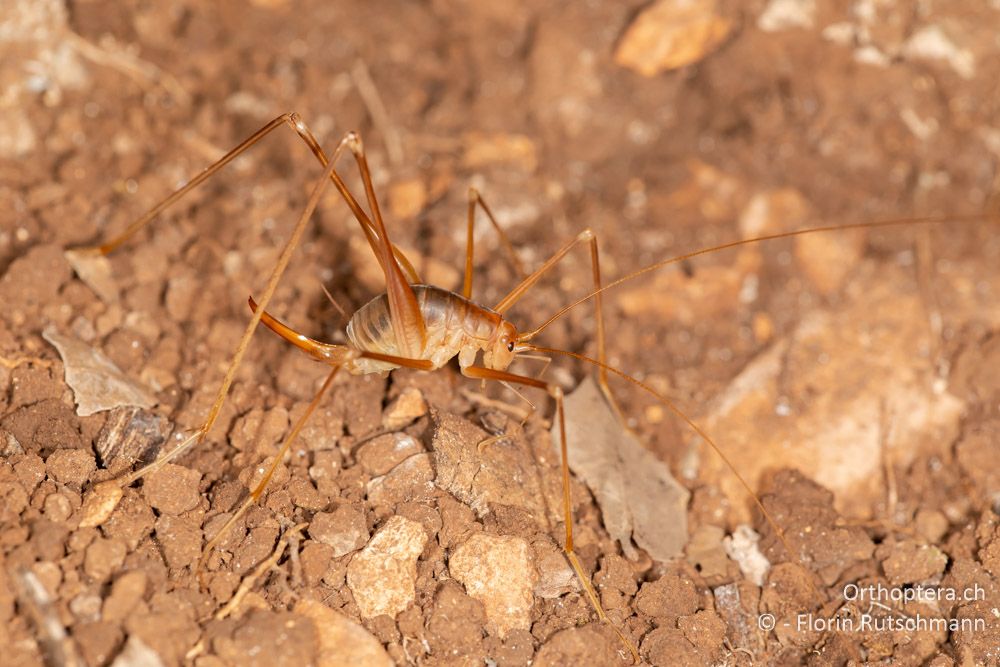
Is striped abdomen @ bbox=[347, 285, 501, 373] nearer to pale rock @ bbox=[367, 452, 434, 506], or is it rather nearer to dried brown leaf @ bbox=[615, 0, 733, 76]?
pale rock @ bbox=[367, 452, 434, 506]

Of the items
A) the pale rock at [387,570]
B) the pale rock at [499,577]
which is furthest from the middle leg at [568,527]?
the pale rock at [387,570]

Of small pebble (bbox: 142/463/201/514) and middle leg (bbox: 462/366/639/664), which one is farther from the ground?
small pebble (bbox: 142/463/201/514)

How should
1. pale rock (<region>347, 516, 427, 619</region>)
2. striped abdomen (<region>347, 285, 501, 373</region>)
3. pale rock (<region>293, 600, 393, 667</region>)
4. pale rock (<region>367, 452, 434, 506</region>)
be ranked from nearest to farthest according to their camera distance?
pale rock (<region>293, 600, 393, 667</region>) < pale rock (<region>347, 516, 427, 619</region>) < pale rock (<region>367, 452, 434, 506</region>) < striped abdomen (<region>347, 285, 501, 373</region>)

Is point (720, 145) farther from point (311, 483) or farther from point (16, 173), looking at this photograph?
point (16, 173)

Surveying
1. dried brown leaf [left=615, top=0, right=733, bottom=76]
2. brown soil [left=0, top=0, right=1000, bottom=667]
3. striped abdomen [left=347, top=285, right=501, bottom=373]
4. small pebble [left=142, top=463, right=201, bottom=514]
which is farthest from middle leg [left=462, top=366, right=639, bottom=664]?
dried brown leaf [left=615, top=0, right=733, bottom=76]

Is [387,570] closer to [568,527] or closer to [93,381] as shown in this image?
[568,527]

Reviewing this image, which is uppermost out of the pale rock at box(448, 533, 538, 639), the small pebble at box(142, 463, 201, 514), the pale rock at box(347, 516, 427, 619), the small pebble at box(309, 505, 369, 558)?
the small pebble at box(142, 463, 201, 514)

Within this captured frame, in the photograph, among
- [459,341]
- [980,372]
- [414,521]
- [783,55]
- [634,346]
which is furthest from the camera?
[783,55]

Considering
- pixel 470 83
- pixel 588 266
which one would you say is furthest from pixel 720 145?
pixel 470 83
